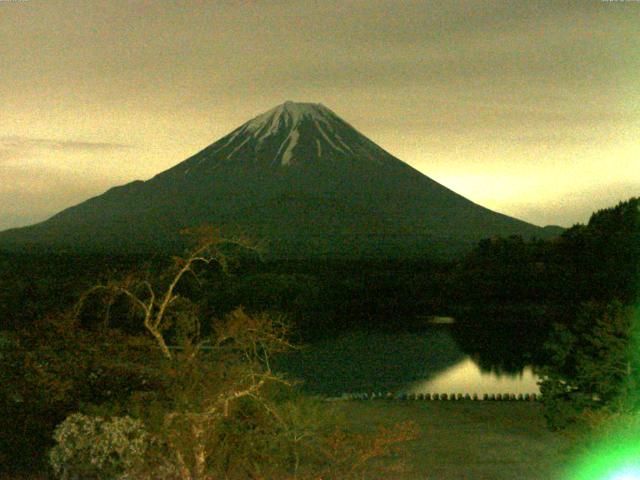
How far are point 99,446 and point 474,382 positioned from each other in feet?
49.2

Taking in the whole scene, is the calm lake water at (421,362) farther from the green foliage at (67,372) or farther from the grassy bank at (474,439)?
the green foliage at (67,372)

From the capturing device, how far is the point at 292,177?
188ft

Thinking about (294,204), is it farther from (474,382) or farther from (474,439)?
(474,439)

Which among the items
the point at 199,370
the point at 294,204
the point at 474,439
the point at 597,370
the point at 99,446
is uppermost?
the point at 294,204

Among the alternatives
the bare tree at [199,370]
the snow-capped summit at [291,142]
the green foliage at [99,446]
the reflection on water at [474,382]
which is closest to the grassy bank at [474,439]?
the bare tree at [199,370]

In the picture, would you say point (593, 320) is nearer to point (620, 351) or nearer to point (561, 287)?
point (620, 351)

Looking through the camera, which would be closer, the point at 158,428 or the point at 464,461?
the point at 158,428

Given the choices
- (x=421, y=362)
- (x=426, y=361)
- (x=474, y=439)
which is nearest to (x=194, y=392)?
(x=474, y=439)

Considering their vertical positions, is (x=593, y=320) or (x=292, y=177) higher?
(x=292, y=177)

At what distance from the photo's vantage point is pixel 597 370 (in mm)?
9875

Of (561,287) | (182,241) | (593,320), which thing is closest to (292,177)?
(182,241)

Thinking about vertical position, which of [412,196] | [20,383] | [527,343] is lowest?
[527,343]

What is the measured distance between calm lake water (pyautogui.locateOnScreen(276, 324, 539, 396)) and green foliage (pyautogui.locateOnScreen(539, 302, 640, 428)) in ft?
19.6

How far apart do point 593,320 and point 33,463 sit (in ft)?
22.1
